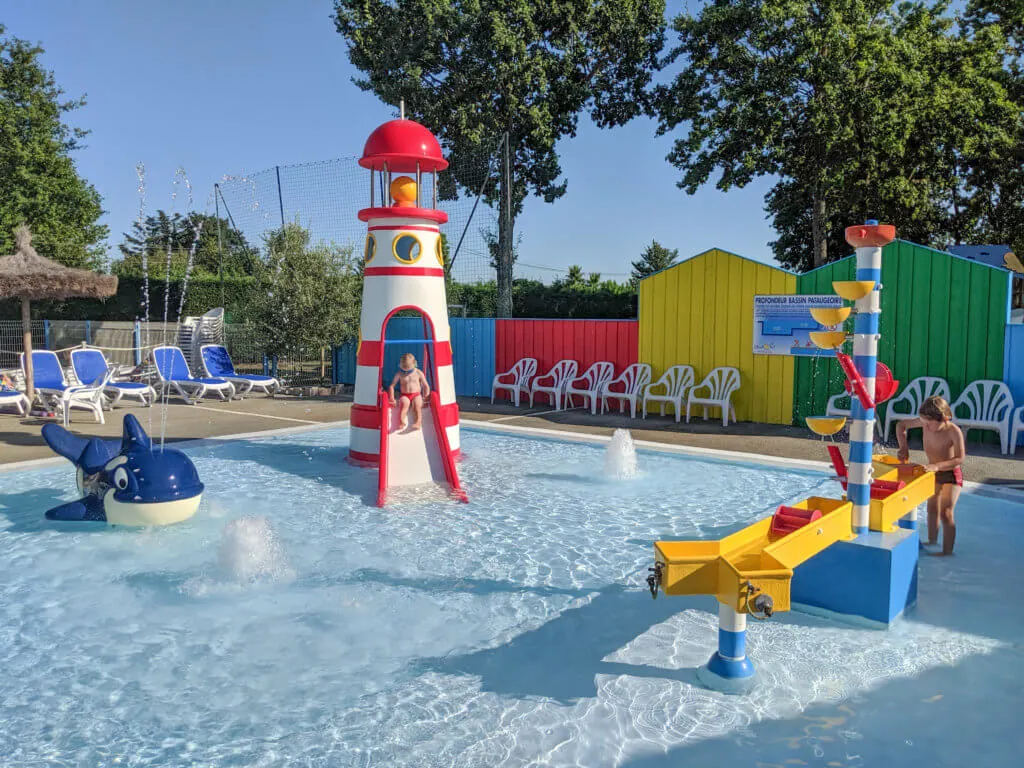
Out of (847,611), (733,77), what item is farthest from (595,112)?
(847,611)

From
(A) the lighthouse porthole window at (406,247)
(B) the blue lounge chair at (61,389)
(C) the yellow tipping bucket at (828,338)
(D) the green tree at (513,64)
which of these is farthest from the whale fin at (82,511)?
(D) the green tree at (513,64)

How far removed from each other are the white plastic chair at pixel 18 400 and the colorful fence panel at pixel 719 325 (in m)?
9.94

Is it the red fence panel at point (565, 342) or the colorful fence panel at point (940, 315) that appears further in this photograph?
the red fence panel at point (565, 342)

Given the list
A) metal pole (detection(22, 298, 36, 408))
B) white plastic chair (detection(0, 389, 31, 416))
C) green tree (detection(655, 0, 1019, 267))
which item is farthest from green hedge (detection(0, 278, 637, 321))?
white plastic chair (detection(0, 389, 31, 416))

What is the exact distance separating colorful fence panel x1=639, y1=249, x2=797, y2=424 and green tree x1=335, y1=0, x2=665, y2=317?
1048 cm

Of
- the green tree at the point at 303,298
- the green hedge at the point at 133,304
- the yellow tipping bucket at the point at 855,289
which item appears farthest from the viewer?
the green hedge at the point at 133,304

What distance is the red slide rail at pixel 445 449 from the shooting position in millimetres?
7885

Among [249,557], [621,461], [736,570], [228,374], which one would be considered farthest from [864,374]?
[228,374]

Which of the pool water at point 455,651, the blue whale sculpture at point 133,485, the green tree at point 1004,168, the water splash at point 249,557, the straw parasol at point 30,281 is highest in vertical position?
the green tree at point 1004,168

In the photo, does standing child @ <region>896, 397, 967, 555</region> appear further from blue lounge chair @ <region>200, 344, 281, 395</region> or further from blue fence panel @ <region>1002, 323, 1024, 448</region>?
blue lounge chair @ <region>200, 344, 281, 395</region>

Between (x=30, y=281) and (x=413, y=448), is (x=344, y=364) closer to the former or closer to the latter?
(x=30, y=281)

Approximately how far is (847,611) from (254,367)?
58.5 feet

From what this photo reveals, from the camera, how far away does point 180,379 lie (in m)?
14.5

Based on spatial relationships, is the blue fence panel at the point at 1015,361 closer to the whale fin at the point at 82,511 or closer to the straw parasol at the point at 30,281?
the whale fin at the point at 82,511
